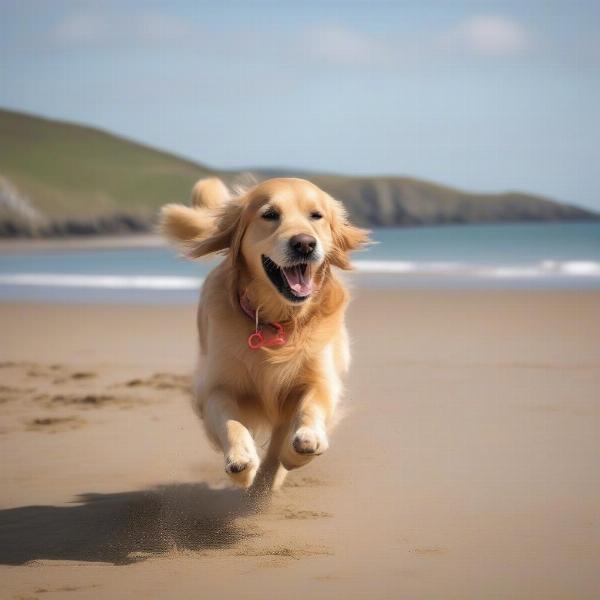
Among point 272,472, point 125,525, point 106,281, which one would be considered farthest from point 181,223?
point 106,281

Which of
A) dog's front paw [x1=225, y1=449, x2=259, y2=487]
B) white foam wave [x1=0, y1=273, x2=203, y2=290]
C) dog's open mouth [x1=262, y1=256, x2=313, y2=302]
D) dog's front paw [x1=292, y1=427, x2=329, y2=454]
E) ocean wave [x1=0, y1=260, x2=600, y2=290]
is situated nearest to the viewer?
dog's front paw [x1=225, y1=449, x2=259, y2=487]

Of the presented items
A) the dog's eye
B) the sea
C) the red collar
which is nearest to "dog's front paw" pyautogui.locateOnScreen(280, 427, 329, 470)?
the red collar

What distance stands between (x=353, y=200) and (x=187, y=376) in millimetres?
39862

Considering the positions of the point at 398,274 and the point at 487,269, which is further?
the point at 487,269

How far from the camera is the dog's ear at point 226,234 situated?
423cm

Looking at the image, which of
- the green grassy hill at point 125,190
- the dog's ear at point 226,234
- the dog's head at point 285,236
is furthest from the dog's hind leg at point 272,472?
the green grassy hill at point 125,190

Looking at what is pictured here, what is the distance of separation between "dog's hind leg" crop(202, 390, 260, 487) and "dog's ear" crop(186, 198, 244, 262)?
2.05 ft

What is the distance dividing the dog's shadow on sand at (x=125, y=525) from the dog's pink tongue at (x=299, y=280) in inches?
36.2

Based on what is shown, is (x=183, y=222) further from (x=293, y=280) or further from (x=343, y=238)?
(x=293, y=280)

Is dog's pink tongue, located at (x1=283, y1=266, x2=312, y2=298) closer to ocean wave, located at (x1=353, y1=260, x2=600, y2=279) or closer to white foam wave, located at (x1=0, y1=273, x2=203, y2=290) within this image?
white foam wave, located at (x1=0, y1=273, x2=203, y2=290)

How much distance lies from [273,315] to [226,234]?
0.44 m

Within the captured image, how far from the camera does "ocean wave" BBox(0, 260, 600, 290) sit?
14.5 m

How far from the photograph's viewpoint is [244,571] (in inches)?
127

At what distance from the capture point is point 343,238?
437 cm
